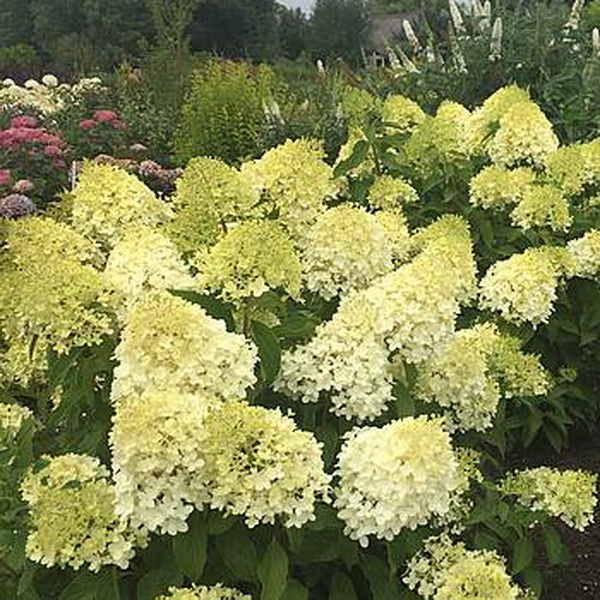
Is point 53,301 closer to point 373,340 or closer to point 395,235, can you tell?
point 373,340

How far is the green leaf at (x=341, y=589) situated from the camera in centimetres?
218

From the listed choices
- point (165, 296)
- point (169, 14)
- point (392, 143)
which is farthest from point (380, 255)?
point (169, 14)

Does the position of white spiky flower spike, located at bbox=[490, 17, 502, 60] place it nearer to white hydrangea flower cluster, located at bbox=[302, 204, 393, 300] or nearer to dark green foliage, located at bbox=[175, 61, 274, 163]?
dark green foliage, located at bbox=[175, 61, 274, 163]

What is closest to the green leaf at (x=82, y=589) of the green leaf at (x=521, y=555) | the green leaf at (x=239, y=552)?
the green leaf at (x=239, y=552)

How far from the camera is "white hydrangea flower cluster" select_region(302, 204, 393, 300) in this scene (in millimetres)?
2443

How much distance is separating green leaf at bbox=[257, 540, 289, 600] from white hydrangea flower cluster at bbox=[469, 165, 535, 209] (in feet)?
6.97

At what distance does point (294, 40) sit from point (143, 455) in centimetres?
2540

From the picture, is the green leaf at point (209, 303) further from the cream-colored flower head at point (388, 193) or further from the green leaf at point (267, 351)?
the cream-colored flower head at point (388, 193)

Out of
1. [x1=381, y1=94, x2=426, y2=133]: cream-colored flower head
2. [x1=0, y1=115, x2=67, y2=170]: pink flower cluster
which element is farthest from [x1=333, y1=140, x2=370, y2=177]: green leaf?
[x1=0, y1=115, x2=67, y2=170]: pink flower cluster

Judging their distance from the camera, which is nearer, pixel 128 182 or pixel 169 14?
pixel 128 182

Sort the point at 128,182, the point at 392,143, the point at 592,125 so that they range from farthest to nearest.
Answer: the point at 592,125, the point at 392,143, the point at 128,182

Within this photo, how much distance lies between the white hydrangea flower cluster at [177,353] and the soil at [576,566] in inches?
59.4

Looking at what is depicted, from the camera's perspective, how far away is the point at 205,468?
6.06ft

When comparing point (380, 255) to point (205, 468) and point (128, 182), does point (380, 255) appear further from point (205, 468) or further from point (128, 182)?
point (205, 468)
